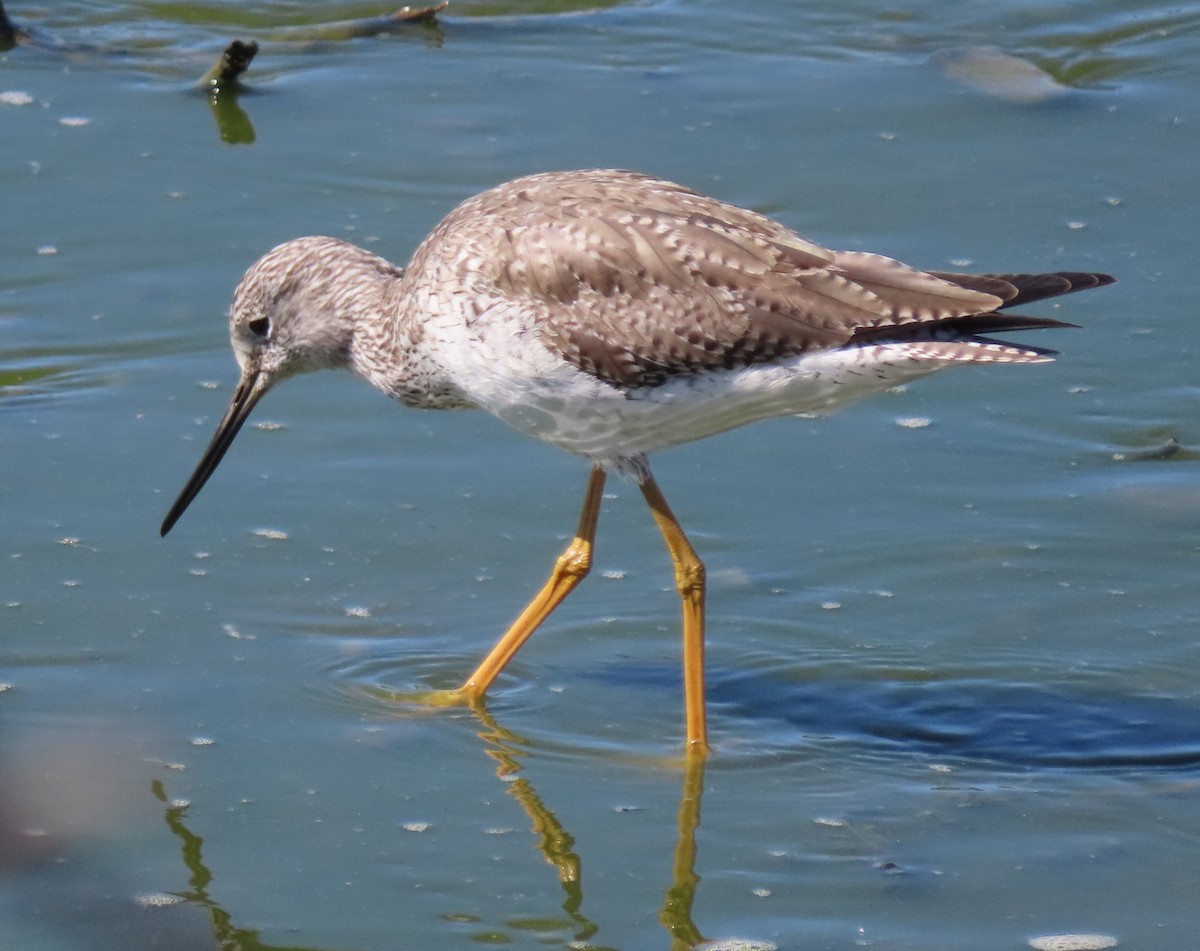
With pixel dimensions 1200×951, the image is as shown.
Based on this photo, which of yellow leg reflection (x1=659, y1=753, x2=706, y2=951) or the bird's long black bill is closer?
yellow leg reflection (x1=659, y1=753, x2=706, y2=951)

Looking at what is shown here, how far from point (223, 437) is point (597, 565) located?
147 centimetres

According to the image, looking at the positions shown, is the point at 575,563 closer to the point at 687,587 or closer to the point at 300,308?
the point at 687,587

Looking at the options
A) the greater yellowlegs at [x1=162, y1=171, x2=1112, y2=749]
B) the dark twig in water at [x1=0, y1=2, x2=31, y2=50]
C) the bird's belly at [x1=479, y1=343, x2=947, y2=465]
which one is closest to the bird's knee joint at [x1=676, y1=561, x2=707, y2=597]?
the greater yellowlegs at [x1=162, y1=171, x2=1112, y2=749]

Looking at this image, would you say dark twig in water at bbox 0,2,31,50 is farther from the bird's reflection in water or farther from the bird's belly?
the bird's reflection in water

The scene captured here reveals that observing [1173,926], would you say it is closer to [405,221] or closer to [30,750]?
[30,750]

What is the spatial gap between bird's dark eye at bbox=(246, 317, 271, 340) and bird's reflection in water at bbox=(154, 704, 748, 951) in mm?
1697

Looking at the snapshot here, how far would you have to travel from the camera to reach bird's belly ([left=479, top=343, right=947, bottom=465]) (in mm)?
6113

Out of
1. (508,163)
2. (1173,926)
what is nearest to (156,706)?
(1173,926)

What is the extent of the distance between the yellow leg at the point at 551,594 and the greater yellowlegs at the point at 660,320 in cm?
2

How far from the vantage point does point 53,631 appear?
21.8ft

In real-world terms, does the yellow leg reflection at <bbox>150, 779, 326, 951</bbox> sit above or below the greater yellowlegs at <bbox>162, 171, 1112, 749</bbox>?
below

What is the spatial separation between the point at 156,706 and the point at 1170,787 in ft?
10.5

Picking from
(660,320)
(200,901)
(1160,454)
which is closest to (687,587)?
(660,320)

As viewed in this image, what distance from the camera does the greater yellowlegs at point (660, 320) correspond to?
6.11 meters
